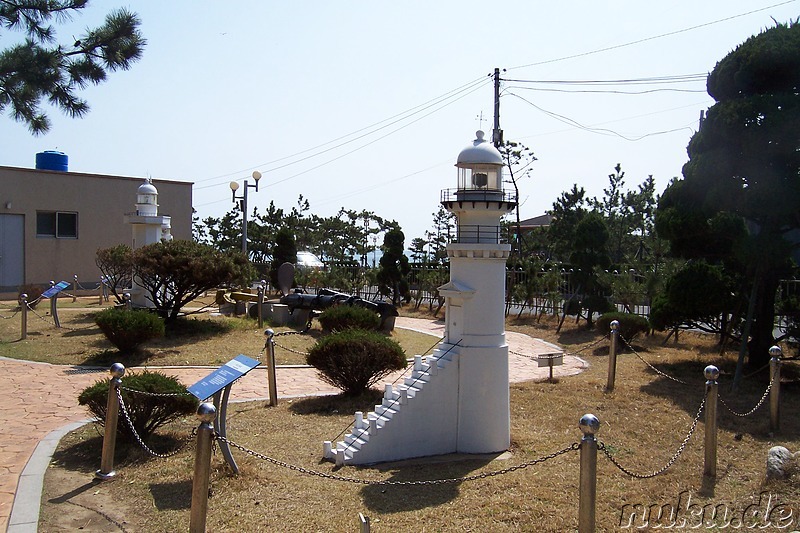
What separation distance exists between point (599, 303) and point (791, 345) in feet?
22.0

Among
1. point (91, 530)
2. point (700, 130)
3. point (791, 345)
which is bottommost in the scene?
point (91, 530)

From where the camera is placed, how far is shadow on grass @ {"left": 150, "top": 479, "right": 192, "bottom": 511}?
6.30m

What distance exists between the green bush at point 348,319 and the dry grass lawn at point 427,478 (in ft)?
15.8

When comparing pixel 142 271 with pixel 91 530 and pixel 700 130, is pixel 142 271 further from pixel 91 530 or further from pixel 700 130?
pixel 700 130

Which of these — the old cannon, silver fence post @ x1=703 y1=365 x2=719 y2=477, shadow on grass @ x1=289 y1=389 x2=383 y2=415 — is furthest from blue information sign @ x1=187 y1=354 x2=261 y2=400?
the old cannon

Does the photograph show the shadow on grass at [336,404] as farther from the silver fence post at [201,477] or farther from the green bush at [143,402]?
the silver fence post at [201,477]

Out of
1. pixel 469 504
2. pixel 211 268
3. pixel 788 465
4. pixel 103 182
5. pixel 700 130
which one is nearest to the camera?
pixel 469 504

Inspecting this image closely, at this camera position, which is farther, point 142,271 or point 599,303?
point 599,303

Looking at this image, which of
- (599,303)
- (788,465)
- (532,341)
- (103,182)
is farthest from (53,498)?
(103,182)

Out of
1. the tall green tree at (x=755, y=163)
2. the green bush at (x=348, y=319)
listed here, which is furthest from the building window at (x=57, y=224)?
the tall green tree at (x=755, y=163)

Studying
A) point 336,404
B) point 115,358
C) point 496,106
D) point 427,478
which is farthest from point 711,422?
point 496,106

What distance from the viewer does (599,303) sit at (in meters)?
19.2

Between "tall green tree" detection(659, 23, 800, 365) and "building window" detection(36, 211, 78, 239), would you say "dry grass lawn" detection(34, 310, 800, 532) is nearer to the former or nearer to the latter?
"tall green tree" detection(659, 23, 800, 365)

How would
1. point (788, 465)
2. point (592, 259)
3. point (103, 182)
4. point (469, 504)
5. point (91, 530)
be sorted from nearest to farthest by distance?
point (91, 530) → point (469, 504) → point (788, 465) → point (592, 259) → point (103, 182)
